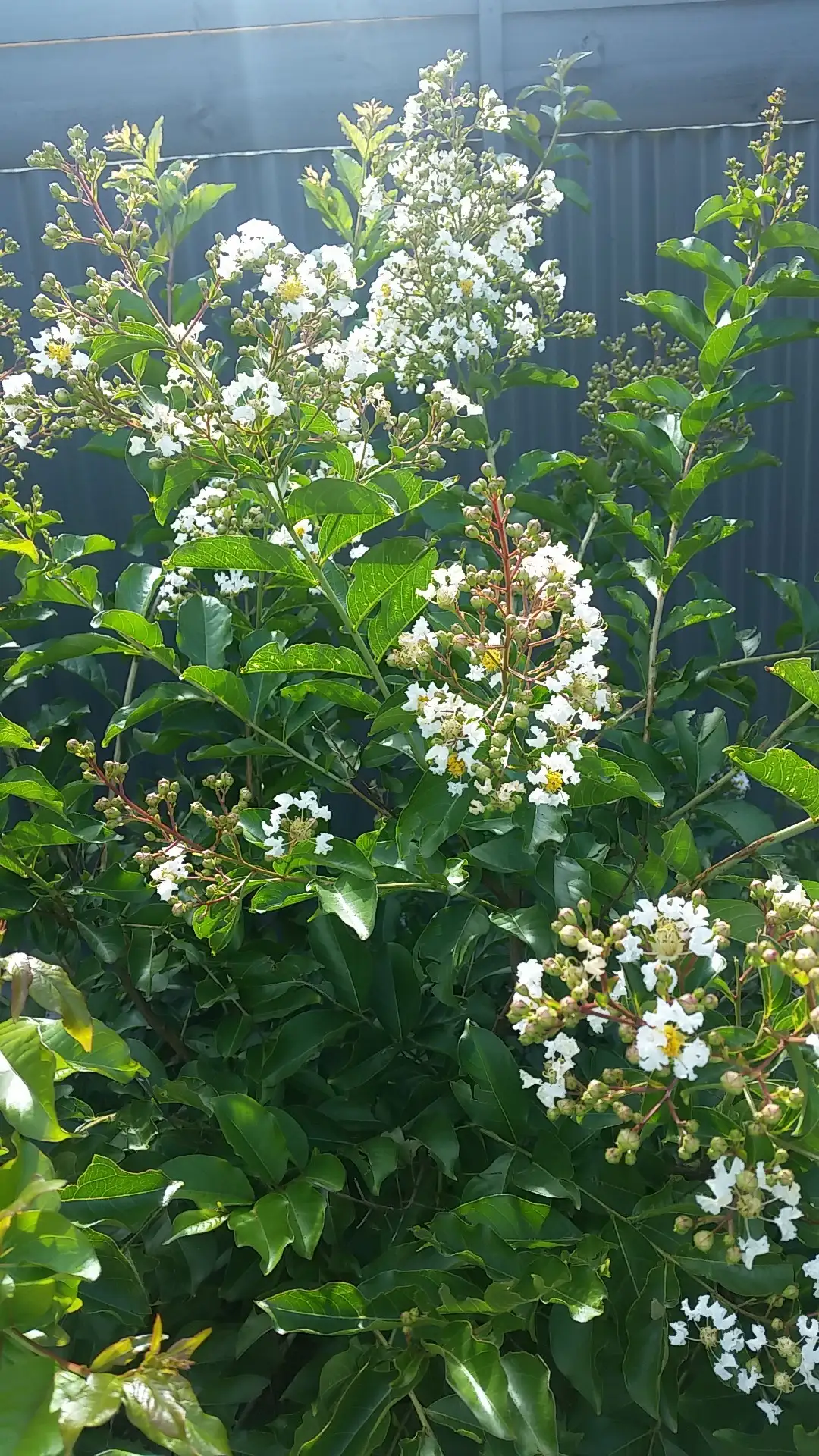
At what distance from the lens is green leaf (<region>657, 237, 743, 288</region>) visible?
1.32 meters

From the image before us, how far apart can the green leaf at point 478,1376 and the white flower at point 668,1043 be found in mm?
317

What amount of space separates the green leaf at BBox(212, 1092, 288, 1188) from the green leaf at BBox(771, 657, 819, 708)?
68 centimetres

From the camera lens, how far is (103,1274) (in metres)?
1.04

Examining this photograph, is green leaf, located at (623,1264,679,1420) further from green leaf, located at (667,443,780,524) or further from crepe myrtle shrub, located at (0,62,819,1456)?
green leaf, located at (667,443,780,524)

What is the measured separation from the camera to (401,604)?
42.6 inches

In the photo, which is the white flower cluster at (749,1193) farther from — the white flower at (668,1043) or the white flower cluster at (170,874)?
the white flower cluster at (170,874)

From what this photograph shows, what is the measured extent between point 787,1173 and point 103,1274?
0.68 metres

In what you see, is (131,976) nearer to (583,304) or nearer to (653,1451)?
(653,1451)

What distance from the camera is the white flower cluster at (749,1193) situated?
2.65 feet

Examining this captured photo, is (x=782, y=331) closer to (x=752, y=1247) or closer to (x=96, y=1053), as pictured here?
(x=752, y=1247)

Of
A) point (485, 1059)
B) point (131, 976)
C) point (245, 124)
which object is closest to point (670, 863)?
point (485, 1059)

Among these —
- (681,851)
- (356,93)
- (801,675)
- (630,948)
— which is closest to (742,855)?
(681,851)

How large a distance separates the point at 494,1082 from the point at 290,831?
1.15ft

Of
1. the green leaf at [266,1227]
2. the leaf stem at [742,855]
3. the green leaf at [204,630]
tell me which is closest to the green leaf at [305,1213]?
the green leaf at [266,1227]
